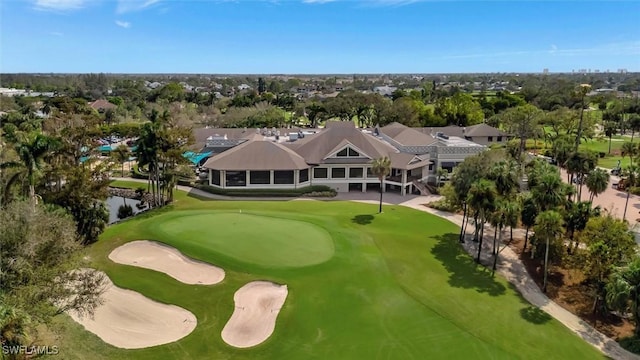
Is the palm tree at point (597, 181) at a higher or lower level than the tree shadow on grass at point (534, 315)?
higher

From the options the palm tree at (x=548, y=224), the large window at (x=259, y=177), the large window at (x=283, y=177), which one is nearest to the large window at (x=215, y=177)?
the large window at (x=259, y=177)

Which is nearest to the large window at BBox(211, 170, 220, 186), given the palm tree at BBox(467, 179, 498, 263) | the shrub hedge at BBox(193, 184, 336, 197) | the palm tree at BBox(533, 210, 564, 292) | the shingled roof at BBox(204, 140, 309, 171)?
the shrub hedge at BBox(193, 184, 336, 197)

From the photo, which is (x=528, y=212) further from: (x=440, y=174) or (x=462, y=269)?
(x=440, y=174)

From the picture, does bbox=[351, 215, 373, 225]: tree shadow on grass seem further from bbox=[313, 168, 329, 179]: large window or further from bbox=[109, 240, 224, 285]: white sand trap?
bbox=[109, 240, 224, 285]: white sand trap

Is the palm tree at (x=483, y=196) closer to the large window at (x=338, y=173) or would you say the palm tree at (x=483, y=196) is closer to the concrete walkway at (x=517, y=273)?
the concrete walkway at (x=517, y=273)

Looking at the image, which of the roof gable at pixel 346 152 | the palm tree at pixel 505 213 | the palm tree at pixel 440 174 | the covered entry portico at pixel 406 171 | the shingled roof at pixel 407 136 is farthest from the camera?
the shingled roof at pixel 407 136

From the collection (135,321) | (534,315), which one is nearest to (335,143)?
(534,315)

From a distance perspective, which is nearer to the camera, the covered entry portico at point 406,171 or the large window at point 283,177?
the large window at point 283,177

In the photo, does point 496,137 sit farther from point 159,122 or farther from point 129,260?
point 129,260
